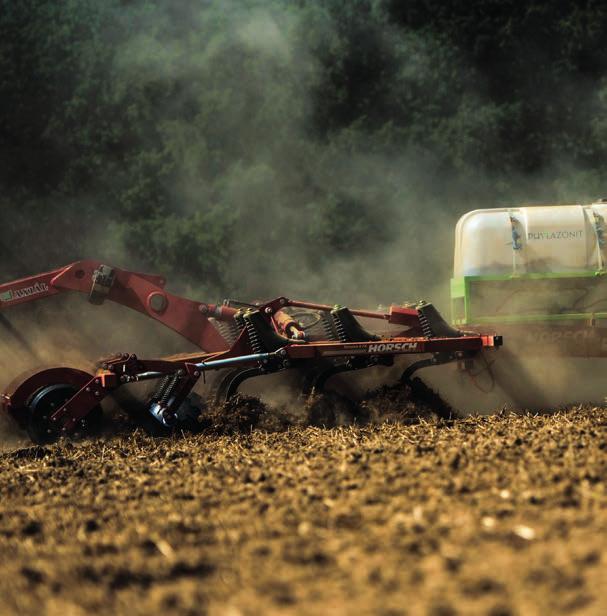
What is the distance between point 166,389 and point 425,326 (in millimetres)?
2386

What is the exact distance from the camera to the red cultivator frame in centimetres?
827

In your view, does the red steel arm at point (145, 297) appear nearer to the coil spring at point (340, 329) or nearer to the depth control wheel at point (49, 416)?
the coil spring at point (340, 329)

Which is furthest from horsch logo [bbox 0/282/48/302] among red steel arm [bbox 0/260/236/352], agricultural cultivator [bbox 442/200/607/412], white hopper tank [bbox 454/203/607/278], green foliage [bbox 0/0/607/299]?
green foliage [bbox 0/0/607/299]

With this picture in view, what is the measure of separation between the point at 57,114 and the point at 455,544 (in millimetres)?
16917

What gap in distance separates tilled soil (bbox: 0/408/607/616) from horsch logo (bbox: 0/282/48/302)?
332 cm

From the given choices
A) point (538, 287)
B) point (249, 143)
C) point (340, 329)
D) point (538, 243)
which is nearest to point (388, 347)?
point (340, 329)

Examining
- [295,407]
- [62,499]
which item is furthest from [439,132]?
[62,499]

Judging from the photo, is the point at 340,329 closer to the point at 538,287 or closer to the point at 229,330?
the point at 229,330

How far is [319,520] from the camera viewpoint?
4039 mm

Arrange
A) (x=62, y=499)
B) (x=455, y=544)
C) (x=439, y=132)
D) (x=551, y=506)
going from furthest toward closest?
(x=439, y=132), (x=62, y=499), (x=551, y=506), (x=455, y=544)

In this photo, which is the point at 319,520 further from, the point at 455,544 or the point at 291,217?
the point at 291,217

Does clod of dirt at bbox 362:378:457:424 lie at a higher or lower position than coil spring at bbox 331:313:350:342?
lower

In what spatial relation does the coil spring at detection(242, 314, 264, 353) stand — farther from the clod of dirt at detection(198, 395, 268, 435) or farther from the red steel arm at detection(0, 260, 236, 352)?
the red steel arm at detection(0, 260, 236, 352)

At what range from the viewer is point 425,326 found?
8.95 metres
